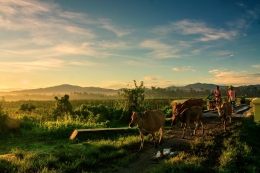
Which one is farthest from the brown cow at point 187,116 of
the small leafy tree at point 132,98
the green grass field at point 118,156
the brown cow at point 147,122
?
the small leafy tree at point 132,98

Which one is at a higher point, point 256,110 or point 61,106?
point 61,106

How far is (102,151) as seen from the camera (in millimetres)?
11273

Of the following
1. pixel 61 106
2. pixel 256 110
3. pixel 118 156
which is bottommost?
pixel 118 156

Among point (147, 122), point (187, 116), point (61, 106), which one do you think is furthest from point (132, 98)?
point (147, 122)

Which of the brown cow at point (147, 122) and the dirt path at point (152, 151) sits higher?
the brown cow at point (147, 122)

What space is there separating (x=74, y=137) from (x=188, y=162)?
8.12m

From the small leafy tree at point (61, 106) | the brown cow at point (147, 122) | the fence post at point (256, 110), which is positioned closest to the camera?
the brown cow at point (147, 122)

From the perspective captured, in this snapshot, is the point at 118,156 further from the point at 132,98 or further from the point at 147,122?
the point at 132,98

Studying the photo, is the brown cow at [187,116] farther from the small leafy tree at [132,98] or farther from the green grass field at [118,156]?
the small leafy tree at [132,98]

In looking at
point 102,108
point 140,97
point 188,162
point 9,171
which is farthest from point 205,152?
point 102,108

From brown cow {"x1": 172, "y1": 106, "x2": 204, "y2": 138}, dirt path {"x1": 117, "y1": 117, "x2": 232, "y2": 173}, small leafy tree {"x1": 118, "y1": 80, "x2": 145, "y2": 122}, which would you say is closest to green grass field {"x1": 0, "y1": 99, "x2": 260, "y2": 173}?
dirt path {"x1": 117, "y1": 117, "x2": 232, "y2": 173}

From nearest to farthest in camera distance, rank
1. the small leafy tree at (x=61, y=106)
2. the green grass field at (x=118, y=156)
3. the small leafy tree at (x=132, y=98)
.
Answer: the green grass field at (x=118, y=156) → the small leafy tree at (x=61, y=106) → the small leafy tree at (x=132, y=98)

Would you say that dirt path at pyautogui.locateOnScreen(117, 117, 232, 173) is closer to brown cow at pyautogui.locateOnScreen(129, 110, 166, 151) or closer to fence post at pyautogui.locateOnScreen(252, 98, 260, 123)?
brown cow at pyautogui.locateOnScreen(129, 110, 166, 151)

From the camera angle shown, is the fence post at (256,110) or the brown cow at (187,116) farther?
the fence post at (256,110)
